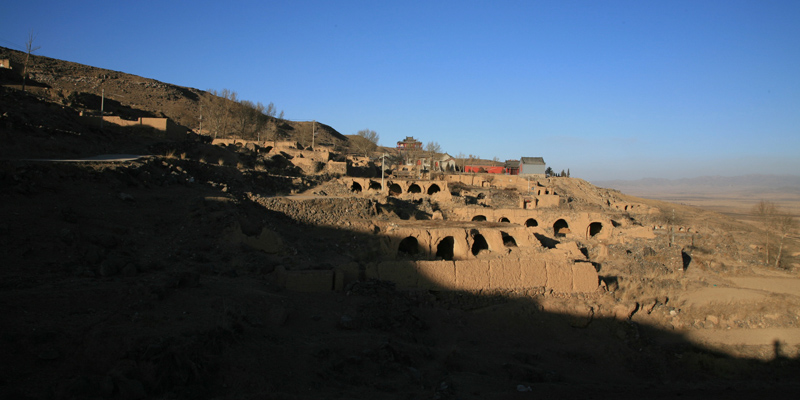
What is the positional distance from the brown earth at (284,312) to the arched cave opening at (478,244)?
376 centimetres

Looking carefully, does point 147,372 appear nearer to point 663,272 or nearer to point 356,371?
point 356,371

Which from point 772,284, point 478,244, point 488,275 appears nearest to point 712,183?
point 772,284

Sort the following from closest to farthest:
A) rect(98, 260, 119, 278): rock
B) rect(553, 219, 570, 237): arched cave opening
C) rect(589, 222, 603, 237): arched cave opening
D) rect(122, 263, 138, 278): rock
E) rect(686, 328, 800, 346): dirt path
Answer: rect(98, 260, 119, 278): rock → rect(122, 263, 138, 278): rock → rect(686, 328, 800, 346): dirt path → rect(553, 219, 570, 237): arched cave opening → rect(589, 222, 603, 237): arched cave opening

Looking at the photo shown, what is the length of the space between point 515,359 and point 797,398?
4487 millimetres

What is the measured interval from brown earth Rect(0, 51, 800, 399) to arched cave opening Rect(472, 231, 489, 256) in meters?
3.76

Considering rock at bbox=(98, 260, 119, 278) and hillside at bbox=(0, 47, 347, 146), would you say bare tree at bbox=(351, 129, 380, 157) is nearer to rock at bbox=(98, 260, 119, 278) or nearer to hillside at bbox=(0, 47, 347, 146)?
hillside at bbox=(0, 47, 347, 146)

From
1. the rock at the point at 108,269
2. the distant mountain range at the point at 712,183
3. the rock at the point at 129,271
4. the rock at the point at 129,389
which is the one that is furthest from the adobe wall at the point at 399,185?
the distant mountain range at the point at 712,183

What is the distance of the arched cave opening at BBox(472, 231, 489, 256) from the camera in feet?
52.8

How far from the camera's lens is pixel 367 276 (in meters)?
10.6

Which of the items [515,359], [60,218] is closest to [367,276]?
[515,359]

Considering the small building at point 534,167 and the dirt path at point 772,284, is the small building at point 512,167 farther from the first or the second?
the dirt path at point 772,284

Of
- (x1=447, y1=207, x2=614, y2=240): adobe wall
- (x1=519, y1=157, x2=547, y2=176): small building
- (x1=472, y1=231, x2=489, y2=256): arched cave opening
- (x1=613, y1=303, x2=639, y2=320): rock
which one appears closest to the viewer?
(x1=613, y1=303, x2=639, y2=320): rock

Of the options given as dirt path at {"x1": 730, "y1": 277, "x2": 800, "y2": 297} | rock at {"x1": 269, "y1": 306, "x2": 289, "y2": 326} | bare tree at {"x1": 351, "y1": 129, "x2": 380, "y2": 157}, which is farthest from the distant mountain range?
rock at {"x1": 269, "y1": 306, "x2": 289, "y2": 326}

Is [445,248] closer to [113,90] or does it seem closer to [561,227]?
[561,227]
